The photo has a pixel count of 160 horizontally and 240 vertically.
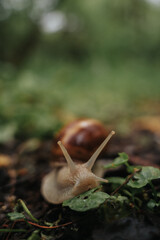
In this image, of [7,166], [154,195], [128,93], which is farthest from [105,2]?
[154,195]

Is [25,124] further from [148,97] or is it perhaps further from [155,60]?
[155,60]

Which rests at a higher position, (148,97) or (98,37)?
(98,37)

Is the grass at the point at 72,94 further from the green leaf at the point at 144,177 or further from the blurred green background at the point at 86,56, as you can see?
the green leaf at the point at 144,177

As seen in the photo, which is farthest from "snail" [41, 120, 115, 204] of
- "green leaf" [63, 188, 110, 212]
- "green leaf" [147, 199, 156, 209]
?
"green leaf" [147, 199, 156, 209]

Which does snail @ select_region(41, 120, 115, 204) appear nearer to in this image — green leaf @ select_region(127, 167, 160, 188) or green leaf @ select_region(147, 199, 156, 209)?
green leaf @ select_region(127, 167, 160, 188)

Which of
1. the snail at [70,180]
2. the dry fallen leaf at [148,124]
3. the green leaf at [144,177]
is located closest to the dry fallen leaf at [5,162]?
the snail at [70,180]

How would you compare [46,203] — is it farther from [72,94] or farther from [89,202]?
[72,94]
